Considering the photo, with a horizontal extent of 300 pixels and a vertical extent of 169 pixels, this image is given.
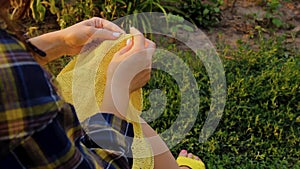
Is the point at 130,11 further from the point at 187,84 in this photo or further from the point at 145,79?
the point at 145,79

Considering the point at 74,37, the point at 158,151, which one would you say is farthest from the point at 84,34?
the point at 158,151

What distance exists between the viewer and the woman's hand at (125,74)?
4.41 feet

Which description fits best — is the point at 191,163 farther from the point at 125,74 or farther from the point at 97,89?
the point at 125,74

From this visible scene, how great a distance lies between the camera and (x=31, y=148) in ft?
3.11

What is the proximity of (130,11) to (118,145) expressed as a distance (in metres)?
1.93

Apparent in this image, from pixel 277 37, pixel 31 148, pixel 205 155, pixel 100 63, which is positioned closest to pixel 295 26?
pixel 277 37

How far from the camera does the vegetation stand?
7.66ft

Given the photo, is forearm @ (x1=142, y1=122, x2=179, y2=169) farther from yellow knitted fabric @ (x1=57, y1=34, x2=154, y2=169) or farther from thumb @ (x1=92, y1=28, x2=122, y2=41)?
thumb @ (x1=92, y1=28, x2=122, y2=41)

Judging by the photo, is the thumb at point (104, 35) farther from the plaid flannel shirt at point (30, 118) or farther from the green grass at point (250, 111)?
the green grass at point (250, 111)

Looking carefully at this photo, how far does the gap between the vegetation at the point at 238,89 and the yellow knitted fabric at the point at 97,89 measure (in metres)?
0.60

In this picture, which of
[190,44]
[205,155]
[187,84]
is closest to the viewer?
[205,155]

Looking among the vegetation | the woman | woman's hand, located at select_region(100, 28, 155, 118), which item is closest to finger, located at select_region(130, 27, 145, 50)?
woman's hand, located at select_region(100, 28, 155, 118)

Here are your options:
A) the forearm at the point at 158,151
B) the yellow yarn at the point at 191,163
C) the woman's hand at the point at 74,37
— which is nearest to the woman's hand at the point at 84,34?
the woman's hand at the point at 74,37

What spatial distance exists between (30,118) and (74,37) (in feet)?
2.17
